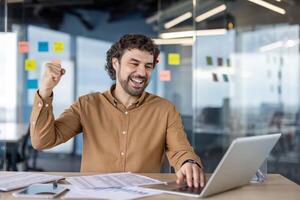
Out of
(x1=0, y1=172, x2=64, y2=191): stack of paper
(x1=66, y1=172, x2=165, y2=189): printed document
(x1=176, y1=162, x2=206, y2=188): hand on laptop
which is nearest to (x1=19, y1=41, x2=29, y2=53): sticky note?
(x1=0, y1=172, x2=64, y2=191): stack of paper

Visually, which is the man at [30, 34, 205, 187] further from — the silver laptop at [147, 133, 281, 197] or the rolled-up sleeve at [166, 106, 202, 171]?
the silver laptop at [147, 133, 281, 197]

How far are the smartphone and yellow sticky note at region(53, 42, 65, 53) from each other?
15.5 ft

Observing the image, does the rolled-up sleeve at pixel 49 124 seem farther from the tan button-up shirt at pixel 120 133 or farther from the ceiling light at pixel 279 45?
the ceiling light at pixel 279 45

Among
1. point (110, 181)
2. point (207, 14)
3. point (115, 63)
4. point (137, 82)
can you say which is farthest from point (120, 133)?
point (207, 14)

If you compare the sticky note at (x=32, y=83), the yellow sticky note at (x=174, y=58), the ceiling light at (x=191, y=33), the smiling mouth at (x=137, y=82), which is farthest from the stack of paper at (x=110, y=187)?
the sticky note at (x=32, y=83)

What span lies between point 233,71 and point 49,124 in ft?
13.7

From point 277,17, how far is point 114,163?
4.30 m

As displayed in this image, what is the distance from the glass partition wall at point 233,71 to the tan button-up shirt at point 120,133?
333cm

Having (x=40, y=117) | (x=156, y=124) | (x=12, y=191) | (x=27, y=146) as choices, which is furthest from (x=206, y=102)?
(x=12, y=191)

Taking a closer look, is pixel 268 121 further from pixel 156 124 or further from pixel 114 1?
pixel 156 124

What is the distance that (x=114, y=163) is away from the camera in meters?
1.88

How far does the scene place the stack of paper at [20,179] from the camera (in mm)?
1377

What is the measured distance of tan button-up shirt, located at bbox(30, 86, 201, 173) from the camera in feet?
6.15

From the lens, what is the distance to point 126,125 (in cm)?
196
